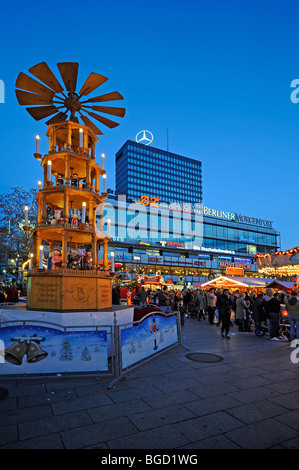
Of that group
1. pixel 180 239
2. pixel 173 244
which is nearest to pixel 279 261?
pixel 173 244

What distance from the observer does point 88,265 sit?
8.46 metres

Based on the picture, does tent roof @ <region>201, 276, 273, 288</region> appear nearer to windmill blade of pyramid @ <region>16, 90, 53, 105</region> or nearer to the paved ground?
the paved ground

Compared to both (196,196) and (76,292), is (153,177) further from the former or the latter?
(76,292)

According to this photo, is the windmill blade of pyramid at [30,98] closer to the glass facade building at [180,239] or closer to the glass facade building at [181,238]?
the glass facade building at [181,238]

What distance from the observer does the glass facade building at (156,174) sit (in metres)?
135

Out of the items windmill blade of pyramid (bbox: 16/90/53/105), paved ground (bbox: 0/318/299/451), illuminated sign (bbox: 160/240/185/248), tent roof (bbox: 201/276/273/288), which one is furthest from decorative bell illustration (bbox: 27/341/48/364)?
illuminated sign (bbox: 160/240/185/248)

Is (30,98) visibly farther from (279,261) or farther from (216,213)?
(216,213)

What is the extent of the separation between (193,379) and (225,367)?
1.44 meters

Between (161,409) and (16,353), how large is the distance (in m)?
3.45

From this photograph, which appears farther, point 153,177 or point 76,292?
point 153,177

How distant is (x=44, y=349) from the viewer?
19.9 ft

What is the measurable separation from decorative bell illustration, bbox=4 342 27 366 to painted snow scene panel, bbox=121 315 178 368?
7.14 feet
